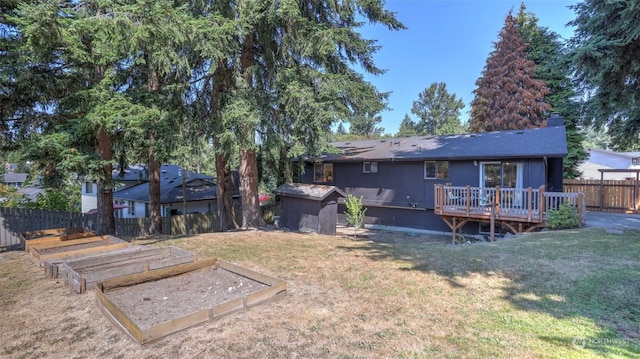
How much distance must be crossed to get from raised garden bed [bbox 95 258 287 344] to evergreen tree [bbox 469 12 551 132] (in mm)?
24285

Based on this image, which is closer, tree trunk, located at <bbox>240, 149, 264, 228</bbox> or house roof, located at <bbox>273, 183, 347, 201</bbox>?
tree trunk, located at <bbox>240, 149, 264, 228</bbox>

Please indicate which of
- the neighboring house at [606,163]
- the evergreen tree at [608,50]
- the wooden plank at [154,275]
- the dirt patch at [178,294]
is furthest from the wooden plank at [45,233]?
the neighboring house at [606,163]

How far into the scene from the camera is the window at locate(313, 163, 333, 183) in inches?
699

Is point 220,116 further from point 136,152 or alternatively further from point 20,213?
point 20,213

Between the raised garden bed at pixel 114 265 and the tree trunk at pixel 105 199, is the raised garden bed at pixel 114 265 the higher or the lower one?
the lower one

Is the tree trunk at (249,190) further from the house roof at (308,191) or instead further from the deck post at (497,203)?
the deck post at (497,203)

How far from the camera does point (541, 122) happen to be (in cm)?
2306

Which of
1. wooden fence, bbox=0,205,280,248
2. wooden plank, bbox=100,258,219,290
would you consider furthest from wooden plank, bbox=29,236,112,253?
wooden plank, bbox=100,258,219,290

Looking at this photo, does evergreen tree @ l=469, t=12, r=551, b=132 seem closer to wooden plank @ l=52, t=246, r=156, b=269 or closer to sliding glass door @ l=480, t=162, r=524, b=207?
sliding glass door @ l=480, t=162, r=524, b=207

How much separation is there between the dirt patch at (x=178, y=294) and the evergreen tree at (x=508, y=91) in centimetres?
2443

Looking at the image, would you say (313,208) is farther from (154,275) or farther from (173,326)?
(173,326)

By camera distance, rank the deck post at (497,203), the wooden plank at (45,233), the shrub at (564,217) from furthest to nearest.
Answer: the deck post at (497,203), the shrub at (564,217), the wooden plank at (45,233)

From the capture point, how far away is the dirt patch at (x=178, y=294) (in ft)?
13.9

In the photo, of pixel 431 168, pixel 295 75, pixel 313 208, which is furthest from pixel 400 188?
pixel 295 75
